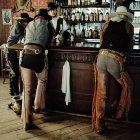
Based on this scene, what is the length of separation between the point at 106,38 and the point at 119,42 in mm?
163

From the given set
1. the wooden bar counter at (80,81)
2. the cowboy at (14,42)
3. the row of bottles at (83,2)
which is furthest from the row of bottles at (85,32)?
the wooden bar counter at (80,81)

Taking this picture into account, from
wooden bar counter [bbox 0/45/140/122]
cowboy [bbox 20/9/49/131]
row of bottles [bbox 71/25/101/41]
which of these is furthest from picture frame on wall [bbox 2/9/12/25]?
cowboy [bbox 20/9/49/131]

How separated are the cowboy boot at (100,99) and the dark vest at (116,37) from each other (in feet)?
1.23

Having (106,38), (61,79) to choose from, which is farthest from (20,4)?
(106,38)

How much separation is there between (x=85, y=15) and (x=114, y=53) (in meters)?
3.46

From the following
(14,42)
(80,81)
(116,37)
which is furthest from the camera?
(14,42)

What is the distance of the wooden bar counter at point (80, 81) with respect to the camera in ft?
9.23

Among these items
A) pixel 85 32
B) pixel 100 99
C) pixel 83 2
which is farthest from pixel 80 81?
pixel 83 2

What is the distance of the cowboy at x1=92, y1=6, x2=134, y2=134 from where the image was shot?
2.35m

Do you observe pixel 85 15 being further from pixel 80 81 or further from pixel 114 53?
pixel 114 53

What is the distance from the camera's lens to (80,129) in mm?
2730

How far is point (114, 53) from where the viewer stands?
2.39 metres

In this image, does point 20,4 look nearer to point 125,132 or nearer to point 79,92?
point 79,92

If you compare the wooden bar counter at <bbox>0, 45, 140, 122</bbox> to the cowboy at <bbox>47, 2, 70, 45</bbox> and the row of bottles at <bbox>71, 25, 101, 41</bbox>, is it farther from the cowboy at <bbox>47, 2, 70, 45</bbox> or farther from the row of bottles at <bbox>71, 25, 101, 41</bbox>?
the row of bottles at <bbox>71, 25, 101, 41</bbox>
